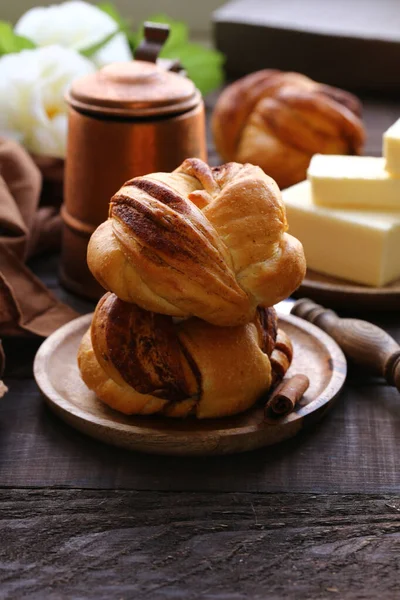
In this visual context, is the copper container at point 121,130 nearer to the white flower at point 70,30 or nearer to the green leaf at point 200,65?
the white flower at point 70,30

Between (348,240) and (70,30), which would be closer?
(348,240)

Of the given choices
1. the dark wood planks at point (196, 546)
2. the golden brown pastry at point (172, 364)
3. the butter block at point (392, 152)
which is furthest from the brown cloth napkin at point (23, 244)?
the butter block at point (392, 152)

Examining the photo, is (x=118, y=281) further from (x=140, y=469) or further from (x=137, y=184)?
(x=140, y=469)

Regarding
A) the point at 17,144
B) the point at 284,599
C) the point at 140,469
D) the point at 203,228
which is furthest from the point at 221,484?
the point at 17,144

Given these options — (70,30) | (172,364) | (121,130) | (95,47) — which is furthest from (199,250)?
(70,30)

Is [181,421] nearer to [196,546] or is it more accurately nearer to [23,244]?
[196,546]
